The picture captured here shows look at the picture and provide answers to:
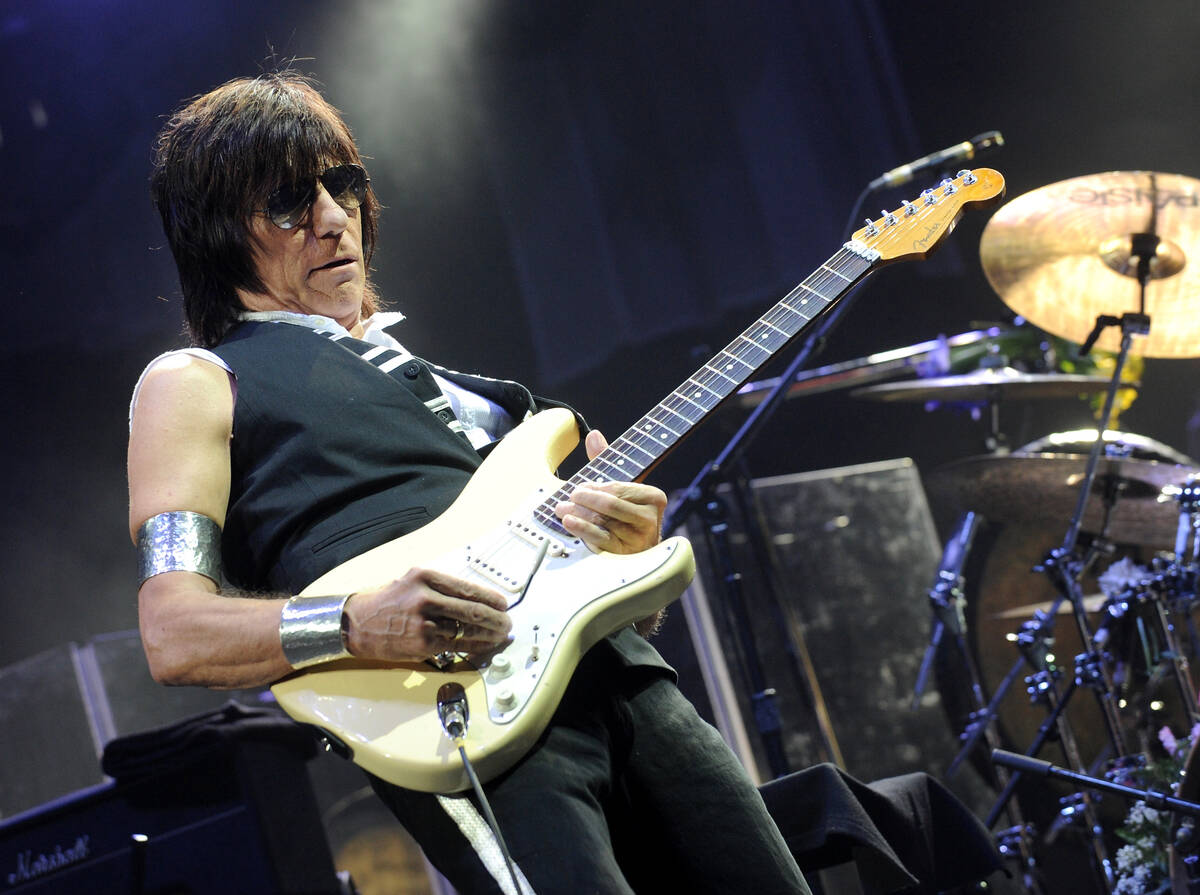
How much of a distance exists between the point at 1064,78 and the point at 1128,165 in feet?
1.59

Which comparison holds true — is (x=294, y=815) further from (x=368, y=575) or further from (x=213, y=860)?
(x=368, y=575)

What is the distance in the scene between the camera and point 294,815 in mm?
2943

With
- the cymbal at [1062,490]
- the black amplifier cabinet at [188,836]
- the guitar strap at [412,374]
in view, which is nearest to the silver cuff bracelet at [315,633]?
the guitar strap at [412,374]

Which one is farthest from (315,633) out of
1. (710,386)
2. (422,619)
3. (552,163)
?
(552,163)

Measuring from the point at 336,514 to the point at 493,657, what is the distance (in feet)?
1.18

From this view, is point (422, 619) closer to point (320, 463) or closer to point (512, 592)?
point (512, 592)

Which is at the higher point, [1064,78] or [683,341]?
[1064,78]

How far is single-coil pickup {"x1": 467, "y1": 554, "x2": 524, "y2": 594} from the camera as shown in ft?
4.99

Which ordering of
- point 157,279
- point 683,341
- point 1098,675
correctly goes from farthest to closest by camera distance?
point 683,341
point 157,279
point 1098,675

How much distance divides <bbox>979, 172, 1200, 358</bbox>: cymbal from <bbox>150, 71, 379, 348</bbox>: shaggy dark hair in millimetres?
2665

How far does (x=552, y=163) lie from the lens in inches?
200

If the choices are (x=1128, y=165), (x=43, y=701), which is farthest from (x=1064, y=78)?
(x=43, y=701)

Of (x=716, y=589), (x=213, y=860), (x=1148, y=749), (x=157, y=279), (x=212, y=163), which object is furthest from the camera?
(x=157, y=279)

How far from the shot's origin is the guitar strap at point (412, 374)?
1.80 metres
